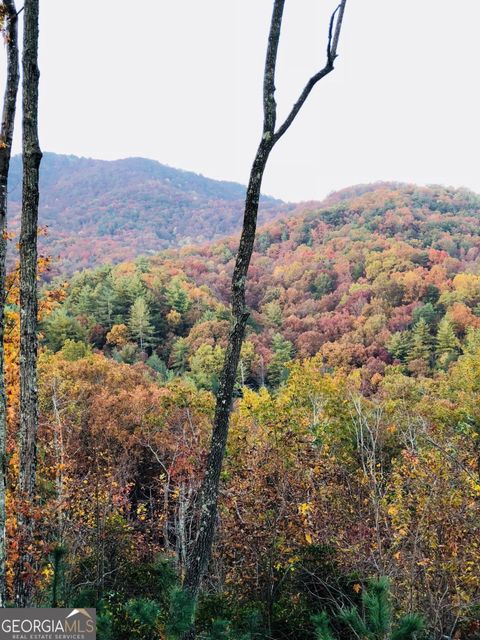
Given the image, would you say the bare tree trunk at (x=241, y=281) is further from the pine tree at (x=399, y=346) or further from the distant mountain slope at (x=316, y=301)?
the pine tree at (x=399, y=346)

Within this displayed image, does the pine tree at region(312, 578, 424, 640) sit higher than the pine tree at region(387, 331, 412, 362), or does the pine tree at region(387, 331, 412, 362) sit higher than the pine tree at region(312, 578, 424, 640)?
the pine tree at region(312, 578, 424, 640)

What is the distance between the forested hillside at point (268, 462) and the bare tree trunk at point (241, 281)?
0.53 meters

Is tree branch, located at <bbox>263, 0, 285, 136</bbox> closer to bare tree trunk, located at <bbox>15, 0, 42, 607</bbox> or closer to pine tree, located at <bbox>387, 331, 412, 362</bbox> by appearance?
bare tree trunk, located at <bbox>15, 0, 42, 607</bbox>

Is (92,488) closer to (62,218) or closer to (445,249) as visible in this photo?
(445,249)

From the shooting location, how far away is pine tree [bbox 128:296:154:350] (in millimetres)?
53844

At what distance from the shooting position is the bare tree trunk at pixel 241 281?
15.3 ft

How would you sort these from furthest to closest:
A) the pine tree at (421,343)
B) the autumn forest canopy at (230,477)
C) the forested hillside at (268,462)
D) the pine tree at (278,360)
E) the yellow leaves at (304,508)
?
the pine tree at (421,343), the pine tree at (278,360), the yellow leaves at (304,508), the forested hillside at (268,462), the autumn forest canopy at (230,477)

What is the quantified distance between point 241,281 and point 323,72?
227 centimetres

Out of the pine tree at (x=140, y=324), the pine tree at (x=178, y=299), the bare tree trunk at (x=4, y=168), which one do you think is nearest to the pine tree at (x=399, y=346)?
the pine tree at (x=178, y=299)

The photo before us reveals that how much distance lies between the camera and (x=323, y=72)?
5.09 meters

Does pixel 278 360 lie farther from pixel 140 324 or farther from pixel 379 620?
pixel 379 620

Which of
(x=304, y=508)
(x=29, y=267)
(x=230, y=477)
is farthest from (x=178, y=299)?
(x=29, y=267)

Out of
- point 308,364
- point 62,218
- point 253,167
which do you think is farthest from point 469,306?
point 62,218

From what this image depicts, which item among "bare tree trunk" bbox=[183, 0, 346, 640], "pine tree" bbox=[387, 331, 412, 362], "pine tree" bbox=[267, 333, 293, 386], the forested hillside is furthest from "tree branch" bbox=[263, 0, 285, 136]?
"pine tree" bbox=[387, 331, 412, 362]
